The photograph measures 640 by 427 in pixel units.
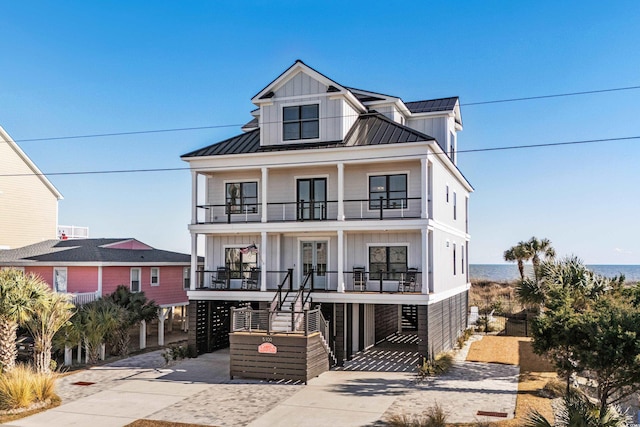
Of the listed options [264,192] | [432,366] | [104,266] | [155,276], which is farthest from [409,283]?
[155,276]

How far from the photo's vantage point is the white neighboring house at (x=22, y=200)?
32625 mm

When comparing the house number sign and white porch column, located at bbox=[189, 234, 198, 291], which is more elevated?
white porch column, located at bbox=[189, 234, 198, 291]

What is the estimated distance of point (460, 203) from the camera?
101ft

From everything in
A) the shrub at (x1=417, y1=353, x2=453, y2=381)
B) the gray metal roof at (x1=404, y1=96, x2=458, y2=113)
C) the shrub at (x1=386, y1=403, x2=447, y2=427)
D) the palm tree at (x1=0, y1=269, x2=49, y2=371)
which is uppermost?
the gray metal roof at (x1=404, y1=96, x2=458, y2=113)

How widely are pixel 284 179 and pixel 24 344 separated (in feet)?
40.9

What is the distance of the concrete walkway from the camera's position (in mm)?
14852

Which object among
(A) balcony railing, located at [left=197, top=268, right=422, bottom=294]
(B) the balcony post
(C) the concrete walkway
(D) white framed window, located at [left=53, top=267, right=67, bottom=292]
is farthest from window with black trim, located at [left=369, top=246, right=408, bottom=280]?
(D) white framed window, located at [left=53, top=267, right=67, bottom=292]

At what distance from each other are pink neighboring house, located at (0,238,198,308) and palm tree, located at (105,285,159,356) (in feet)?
4.01

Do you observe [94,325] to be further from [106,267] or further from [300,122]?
[300,122]

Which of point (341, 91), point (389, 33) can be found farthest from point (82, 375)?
point (389, 33)

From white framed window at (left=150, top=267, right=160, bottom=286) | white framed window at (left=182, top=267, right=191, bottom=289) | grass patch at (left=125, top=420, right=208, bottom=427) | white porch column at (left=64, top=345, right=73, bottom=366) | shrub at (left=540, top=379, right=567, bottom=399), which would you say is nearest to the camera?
grass patch at (left=125, top=420, right=208, bottom=427)

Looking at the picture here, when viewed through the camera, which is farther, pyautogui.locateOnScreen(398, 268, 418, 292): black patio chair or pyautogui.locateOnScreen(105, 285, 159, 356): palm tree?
pyautogui.locateOnScreen(105, 285, 159, 356): palm tree

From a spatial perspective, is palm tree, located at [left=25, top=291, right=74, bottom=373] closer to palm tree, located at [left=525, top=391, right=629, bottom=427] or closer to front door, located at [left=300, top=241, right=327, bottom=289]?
front door, located at [left=300, top=241, right=327, bottom=289]

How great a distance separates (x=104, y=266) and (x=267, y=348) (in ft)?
38.1
